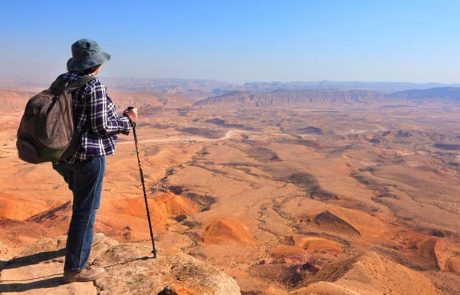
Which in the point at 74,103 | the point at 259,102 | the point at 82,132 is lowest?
the point at 259,102

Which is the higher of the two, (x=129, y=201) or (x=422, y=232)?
(x=129, y=201)

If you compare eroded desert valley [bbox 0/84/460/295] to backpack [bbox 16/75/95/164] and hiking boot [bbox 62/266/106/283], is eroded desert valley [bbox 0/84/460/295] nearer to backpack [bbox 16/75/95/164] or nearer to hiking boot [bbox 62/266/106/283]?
hiking boot [bbox 62/266/106/283]

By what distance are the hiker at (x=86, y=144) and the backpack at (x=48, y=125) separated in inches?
3.5

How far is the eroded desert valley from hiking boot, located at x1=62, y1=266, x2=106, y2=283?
0.70 m

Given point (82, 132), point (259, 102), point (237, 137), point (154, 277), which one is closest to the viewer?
point (82, 132)

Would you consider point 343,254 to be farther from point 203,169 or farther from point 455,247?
point 203,169

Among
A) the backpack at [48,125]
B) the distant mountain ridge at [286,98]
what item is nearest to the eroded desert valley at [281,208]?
the backpack at [48,125]

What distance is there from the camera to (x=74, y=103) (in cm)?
287

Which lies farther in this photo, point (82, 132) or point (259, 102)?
point (259, 102)

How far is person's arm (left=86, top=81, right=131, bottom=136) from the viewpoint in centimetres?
289

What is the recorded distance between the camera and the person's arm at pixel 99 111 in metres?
2.89

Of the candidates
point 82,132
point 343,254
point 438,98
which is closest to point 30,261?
point 82,132

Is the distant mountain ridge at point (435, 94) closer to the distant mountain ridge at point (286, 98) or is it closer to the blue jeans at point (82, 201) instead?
the distant mountain ridge at point (286, 98)

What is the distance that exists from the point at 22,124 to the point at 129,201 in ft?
46.2
